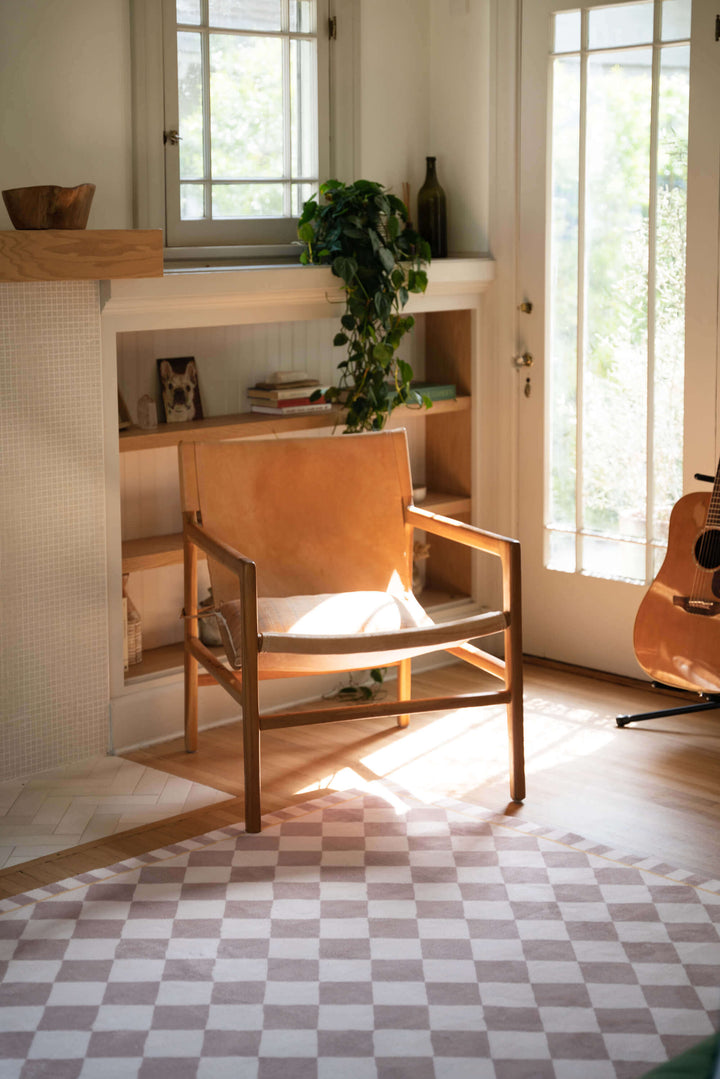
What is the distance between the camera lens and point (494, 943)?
2.47 metres

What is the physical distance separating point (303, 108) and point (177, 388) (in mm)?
1037

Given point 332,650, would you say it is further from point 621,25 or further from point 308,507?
point 621,25

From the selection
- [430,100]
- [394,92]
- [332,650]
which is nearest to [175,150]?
[394,92]

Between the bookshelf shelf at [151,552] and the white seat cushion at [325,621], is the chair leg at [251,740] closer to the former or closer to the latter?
the white seat cushion at [325,621]

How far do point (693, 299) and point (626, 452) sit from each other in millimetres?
530

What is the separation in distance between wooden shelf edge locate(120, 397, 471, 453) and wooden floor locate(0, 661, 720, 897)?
0.85 meters

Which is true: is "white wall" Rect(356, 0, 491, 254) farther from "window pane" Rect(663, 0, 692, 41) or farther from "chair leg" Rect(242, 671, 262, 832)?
"chair leg" Rect(242, 671, 262, 832)

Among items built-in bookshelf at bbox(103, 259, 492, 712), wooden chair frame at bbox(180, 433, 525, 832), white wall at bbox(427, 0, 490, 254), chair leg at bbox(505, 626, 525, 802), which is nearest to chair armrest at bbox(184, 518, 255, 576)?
wooden chair frame at bbox(180, 433, 525, 832)

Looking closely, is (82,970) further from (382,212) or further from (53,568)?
(382,212)

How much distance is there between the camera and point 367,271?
3877mm

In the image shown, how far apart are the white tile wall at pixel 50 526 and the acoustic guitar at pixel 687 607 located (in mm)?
1488

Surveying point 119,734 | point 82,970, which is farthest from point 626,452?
point 82,970

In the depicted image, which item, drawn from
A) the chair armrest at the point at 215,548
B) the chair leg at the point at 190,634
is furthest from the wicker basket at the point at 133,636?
the chair armrest at the point at 215,548

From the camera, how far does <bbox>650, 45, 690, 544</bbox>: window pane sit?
3820 mm
